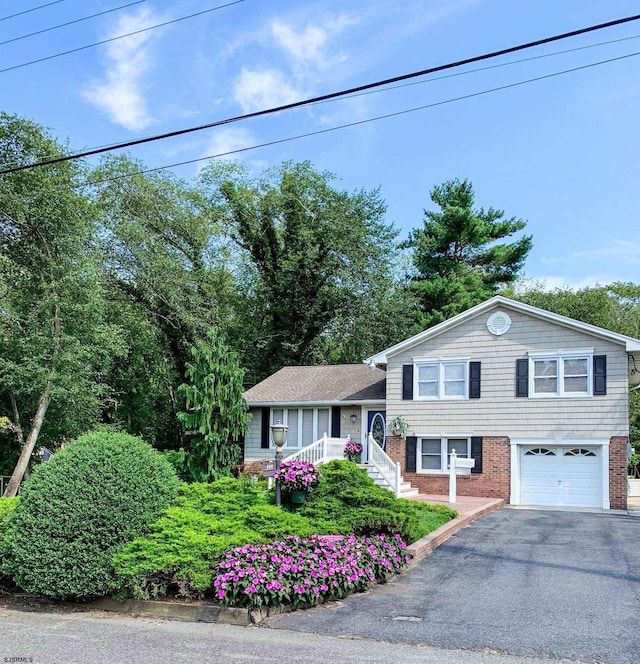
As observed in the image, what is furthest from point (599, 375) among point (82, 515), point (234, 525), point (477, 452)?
point (82, 515)

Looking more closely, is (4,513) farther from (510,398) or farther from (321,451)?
(510,398)

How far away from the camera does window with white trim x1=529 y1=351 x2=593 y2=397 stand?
19.3 metres

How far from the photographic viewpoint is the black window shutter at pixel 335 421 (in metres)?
23.1

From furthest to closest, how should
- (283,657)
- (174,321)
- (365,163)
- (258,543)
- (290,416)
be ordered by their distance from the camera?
(174,321) < (290,416) < (365,163) < (258,543) < (283,657)

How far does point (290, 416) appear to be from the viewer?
947 inches

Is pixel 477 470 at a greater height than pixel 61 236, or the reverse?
pixel 61 236

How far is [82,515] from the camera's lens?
26.7ft

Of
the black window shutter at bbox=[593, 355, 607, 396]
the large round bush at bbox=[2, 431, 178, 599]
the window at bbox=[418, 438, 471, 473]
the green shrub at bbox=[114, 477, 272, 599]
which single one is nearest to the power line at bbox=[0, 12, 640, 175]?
the large round bush at bbox=[2, 431, 178, 599]

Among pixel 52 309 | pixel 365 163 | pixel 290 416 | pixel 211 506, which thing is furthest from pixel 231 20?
pixel 290 416

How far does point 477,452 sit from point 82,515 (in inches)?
578

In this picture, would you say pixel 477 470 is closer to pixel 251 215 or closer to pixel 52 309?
pixel 52 309

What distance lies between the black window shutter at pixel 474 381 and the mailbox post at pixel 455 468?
6.52ft

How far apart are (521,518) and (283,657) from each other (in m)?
11.7

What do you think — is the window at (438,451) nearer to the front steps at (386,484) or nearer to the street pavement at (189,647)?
the front steps at (386,484)
